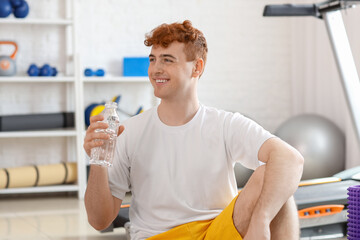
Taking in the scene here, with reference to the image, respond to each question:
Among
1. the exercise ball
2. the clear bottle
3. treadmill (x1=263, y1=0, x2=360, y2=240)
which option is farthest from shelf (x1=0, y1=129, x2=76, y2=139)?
the clear bottle

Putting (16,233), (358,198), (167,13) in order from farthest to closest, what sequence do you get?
(167,13)
(16,233)
(358,198)

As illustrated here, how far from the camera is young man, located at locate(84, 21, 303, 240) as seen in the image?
6.55 feet

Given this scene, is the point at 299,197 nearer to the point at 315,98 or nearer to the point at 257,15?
the point at 315,98

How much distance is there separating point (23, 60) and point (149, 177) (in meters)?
3.28

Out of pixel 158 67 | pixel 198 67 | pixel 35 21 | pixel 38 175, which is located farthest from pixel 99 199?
pixel 35 21

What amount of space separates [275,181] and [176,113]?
449mm

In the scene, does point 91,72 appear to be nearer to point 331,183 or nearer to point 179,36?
point 331,183

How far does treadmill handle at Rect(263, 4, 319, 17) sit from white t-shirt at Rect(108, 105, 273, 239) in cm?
39

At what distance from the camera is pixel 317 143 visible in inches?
182

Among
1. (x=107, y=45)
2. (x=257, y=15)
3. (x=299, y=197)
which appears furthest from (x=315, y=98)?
(x=299, y=197)

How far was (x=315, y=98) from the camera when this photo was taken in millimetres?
5406

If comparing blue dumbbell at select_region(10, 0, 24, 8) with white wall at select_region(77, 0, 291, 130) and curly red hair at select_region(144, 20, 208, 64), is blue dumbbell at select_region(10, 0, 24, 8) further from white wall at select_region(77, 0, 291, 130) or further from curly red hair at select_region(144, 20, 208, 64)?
curly red hair at select_region(144, 20, 208, 64)

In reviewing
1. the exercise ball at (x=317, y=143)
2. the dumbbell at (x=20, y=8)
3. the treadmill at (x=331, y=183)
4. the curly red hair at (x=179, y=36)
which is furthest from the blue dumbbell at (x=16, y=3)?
the curly red hair at (x=179, y=36)

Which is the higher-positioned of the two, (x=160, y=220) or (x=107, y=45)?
(x=107, y=45)
